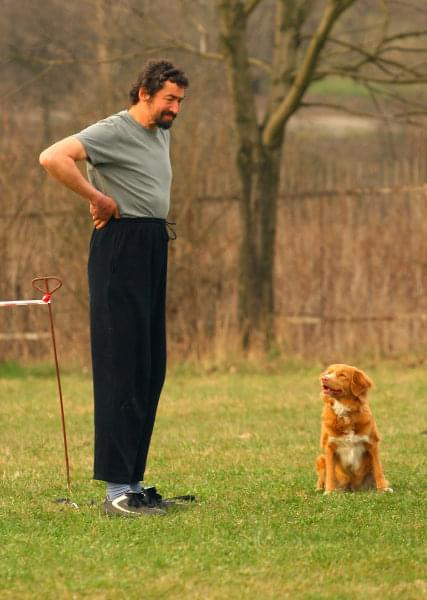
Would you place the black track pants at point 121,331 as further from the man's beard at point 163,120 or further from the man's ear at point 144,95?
the man's ear at point 144,95

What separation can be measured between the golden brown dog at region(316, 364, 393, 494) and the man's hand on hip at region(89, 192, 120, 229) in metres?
1.54

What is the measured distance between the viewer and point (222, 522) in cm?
645

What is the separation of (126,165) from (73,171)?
313 mm

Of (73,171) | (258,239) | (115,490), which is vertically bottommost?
(115,490)

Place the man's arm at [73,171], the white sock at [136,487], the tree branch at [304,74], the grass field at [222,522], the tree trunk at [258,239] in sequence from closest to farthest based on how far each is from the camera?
the grass field at [222,522] → the man's arm at [73,171] → the white sock at [136,487] → the tree branch at [304,74] → the tree trunk at [258,239]

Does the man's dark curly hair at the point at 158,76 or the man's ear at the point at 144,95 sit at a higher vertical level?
the man's dark curly hair at the point at 158,76

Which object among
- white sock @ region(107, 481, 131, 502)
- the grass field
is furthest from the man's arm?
the grass field

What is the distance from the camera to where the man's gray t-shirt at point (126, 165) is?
6.62 meters

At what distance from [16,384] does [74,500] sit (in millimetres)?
→ 7316

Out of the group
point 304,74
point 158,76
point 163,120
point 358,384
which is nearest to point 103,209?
point 163,120

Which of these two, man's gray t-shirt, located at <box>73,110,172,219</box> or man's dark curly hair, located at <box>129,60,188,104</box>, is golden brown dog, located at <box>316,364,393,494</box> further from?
man's dark curly hair, located at <box>129,60,188,104</box>

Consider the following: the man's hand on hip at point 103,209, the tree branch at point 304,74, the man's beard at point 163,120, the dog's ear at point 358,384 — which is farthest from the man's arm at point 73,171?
the tree branch at point 304,74

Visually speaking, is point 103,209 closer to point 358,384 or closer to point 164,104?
point 164,104

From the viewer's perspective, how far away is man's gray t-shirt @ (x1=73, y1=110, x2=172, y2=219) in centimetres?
662
